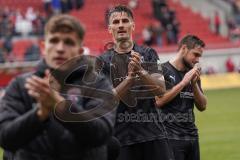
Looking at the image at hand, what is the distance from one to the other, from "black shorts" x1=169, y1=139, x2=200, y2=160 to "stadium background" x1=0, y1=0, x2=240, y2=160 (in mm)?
10430

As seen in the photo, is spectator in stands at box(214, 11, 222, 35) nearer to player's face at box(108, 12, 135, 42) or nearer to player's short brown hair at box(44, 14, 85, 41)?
player's face at box(108, 12, 135, 42)

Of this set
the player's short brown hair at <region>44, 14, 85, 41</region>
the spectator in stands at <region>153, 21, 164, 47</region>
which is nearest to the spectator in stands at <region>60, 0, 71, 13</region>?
the spectator in stands at <region>153, 21, 164, 47</region>

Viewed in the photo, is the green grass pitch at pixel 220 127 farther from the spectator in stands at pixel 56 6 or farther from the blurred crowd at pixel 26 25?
the spectator in stands at pixel 56 6

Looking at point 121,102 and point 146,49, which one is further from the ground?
point 146,49

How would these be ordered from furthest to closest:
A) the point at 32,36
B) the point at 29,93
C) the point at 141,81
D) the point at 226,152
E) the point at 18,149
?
the point at 32,36 → the point at 226,152 → the point at 141,81 → the point at 18,149 → the point at 29,93

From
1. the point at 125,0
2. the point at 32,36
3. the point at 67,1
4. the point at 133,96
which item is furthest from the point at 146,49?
→ the point at 125,0

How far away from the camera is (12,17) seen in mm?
33219

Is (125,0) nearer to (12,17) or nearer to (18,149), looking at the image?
(12,17)

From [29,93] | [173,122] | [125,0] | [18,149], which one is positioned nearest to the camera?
[29,93]

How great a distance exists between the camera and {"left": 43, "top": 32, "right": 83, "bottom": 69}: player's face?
3939 millimetres

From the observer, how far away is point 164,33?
1471 inches

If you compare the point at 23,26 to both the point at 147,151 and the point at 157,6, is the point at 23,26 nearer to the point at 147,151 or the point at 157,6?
the point at 157,6

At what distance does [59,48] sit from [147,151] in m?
3.25

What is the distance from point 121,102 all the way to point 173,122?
1285 millimetres
